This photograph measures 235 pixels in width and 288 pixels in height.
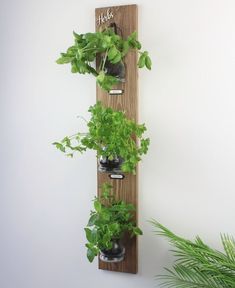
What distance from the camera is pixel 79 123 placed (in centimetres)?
170

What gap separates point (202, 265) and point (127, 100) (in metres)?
0.72

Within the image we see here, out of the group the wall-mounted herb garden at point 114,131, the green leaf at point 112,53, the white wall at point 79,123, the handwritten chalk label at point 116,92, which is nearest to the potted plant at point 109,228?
the wall-mounted herb garden at point 114,131

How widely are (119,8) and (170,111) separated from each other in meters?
0.49

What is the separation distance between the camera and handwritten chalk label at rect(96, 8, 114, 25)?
1.57 metres

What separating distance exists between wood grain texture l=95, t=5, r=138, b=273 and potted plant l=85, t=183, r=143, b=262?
46mm

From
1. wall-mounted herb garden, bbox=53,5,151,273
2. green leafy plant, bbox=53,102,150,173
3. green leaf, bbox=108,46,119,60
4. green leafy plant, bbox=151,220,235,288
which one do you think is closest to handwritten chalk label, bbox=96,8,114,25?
wall-mounted herb garden, bbox=53,5,151,273

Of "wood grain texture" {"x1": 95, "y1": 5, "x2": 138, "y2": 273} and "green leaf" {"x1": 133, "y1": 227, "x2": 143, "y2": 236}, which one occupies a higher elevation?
"wood grain texture" {"x1": 95, "y1": 5, "x2": 138, "y2": 273}

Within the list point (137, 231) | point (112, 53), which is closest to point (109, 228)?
point (137, 231)

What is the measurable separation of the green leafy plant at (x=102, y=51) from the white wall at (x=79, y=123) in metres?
0.15

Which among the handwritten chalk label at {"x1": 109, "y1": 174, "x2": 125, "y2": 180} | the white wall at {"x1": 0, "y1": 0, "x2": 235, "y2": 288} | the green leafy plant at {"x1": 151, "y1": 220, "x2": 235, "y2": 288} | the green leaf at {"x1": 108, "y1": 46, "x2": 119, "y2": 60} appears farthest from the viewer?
the handwritten chalk label at {"x1": 109, "y1": 174, "x2": 125, "y2": 180}

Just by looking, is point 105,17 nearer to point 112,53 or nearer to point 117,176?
point 112,53

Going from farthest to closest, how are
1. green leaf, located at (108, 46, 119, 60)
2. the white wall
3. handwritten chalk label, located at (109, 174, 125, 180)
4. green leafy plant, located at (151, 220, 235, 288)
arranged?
1. handwritten chalk label, located at (109, 174, 125, 180)
2. the white wall
3. green leaf, located at (108, 46, 119, 60)
4. green leafy plant, located at (151, 220, 235, 288)

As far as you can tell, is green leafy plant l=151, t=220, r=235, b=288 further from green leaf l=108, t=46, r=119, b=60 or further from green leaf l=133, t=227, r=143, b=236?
green leaf l=108, t=46, r=119, b=60

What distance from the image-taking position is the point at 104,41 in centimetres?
138
